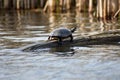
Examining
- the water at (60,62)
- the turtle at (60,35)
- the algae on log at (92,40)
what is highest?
the turtle at (60,35)

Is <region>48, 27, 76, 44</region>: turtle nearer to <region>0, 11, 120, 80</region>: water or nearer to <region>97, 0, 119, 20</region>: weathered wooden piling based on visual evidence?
<region>0, 11, 120, 80</region>: water

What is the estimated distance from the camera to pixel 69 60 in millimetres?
9406

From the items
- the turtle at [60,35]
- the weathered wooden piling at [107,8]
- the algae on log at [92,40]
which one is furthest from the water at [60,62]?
the weathered wooden piling at [107,8]

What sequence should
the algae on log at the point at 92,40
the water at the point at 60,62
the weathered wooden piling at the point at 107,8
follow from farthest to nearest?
1. the weathered wooden piling at the point at 107,8
2. the algae on log at the point at 92,40
3. the water at the point at 60,62

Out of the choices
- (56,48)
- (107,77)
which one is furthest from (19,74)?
(56,48)

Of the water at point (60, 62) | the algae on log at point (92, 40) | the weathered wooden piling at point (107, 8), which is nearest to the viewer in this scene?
the water at point (60, 62)

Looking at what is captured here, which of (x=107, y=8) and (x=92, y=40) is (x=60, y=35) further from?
(x=107, y=8)

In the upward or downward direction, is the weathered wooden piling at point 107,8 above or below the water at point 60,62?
above

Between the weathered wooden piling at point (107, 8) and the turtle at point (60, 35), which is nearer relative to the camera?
the turtle at point (60, 35)

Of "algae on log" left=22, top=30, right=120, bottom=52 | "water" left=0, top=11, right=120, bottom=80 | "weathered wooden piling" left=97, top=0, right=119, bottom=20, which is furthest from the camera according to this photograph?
"weathered wooden piling" left=97, top=0, right=119, bottom=20

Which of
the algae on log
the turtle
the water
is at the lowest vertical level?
the water

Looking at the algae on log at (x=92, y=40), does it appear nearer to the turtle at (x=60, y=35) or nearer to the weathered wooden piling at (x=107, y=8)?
the turtle at (x=60, y=35)

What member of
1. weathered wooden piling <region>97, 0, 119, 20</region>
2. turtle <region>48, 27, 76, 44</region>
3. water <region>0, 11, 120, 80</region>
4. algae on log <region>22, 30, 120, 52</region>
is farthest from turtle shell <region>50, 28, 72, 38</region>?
weathered wooden piling <region>97, 0, 119, 20</region>

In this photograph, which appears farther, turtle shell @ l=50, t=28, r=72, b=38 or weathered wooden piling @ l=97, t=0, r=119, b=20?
weathered wooden piling @ l=97, t=0, r=119, b=20
